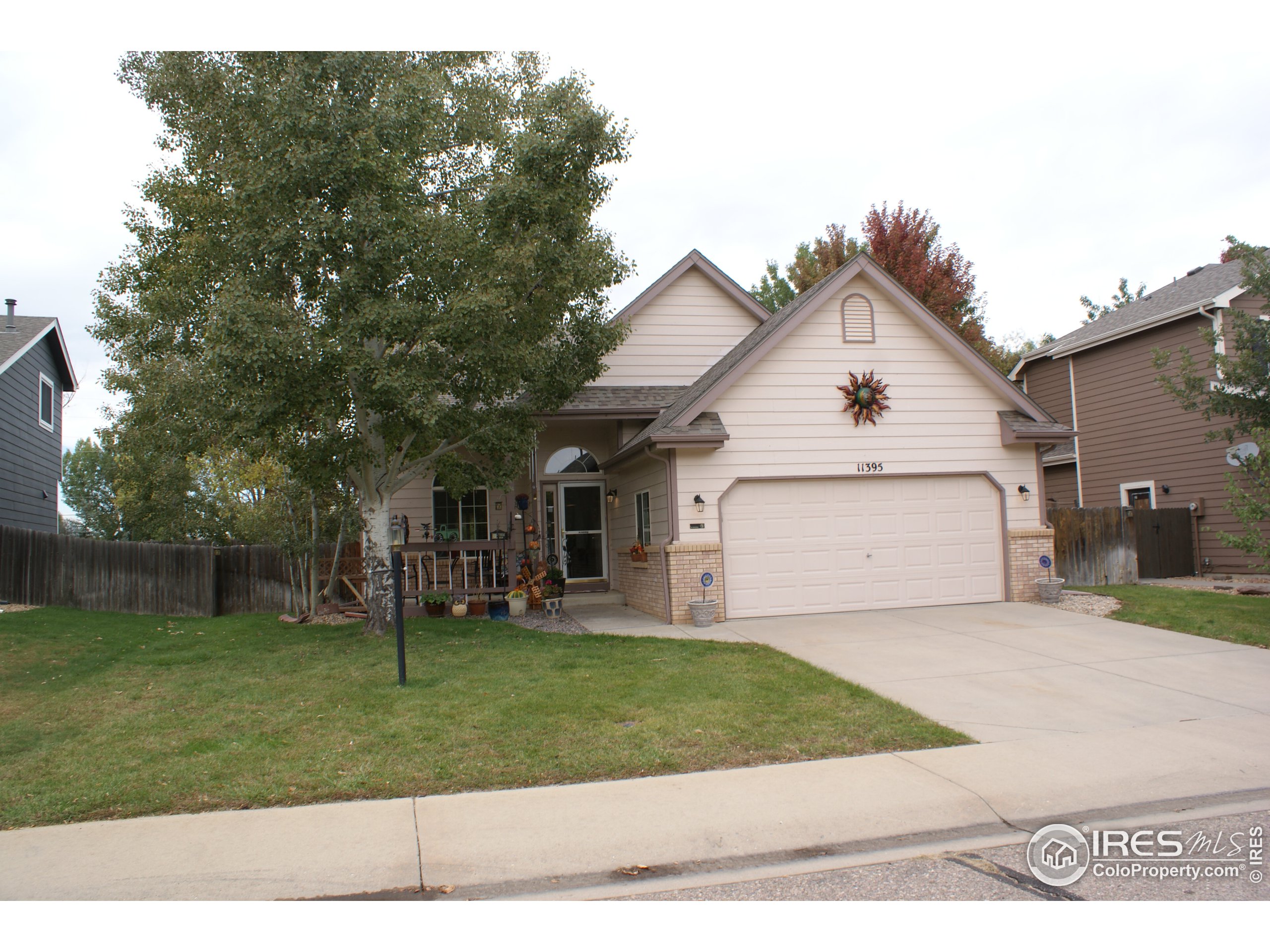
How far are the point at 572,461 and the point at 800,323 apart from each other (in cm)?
560

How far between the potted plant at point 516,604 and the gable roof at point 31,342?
1135 centimetres

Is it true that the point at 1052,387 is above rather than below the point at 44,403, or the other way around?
below

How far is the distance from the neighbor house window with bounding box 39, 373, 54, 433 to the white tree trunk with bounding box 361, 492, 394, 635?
1282cm

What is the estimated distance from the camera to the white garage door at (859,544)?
12539 millimetres

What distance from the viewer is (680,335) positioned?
54.9ft

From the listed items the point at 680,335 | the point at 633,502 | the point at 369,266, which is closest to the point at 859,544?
the point at 633,502

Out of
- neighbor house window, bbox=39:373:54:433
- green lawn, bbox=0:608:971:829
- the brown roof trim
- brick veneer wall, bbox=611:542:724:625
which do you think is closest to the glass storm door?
the brown roof trim

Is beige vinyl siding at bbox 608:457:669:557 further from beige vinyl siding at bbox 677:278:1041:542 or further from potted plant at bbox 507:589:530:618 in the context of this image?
potted plant at bbox 507:589:530:618

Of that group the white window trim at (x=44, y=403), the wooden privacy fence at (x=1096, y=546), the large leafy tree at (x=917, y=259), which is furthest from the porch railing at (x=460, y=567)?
the large leafy tree at (x=917, y=259)

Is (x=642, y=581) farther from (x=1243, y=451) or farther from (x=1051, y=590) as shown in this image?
(x=1243, y=451)

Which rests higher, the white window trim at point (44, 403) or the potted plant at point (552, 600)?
the white window trim at point (44, 403)

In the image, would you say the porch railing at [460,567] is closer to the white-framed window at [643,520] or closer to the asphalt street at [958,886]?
the white-framed window at [643,520]

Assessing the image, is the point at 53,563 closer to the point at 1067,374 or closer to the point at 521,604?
the point at 521,604

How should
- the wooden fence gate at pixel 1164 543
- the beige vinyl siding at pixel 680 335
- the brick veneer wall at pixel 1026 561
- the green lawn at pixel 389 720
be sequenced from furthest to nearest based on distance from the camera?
the wooden fence gate at pixel 1164 543, the beige vinyl siding at pixel 680 335, the brick veneer wall at pixel 1026 561, the green lawn at pixel 389 720
